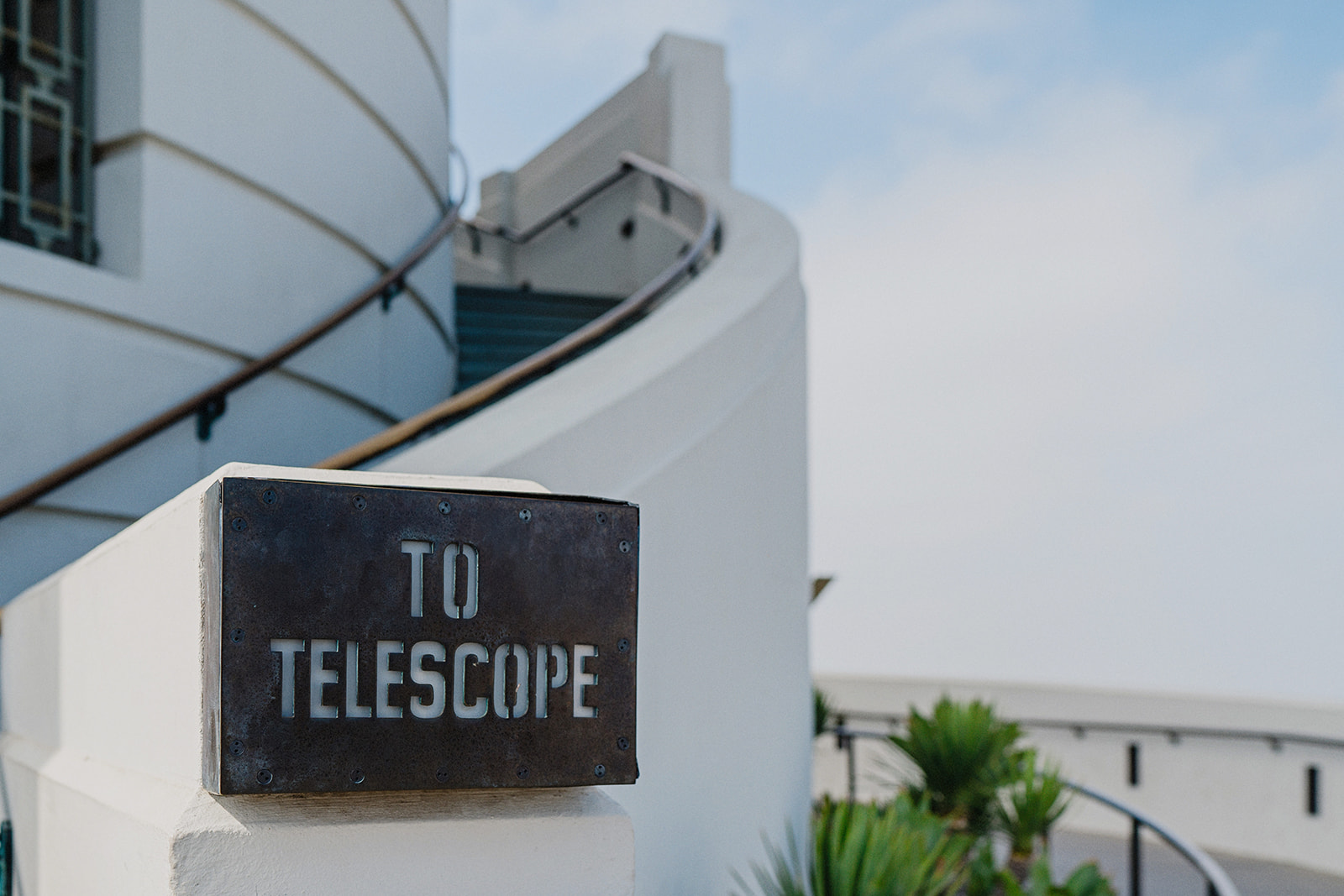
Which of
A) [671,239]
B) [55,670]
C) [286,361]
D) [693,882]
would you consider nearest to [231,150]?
[286,361]

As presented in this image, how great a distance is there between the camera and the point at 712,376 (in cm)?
348

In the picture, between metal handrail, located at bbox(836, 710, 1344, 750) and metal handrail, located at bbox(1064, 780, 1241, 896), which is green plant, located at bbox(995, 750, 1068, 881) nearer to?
metal handrail, located at bbox(1064, 780, 1241, 896)

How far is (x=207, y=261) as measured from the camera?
4582 mm

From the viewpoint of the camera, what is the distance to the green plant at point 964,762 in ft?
22.3

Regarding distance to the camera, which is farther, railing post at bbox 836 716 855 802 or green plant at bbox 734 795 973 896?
railing post at bbox 836 716 855 802

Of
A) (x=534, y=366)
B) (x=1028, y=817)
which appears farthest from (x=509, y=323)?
(x=534, y=366)

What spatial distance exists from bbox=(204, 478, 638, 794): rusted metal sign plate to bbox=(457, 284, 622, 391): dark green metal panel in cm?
557

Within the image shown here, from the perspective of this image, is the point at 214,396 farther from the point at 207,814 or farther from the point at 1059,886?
the point at 1059,886

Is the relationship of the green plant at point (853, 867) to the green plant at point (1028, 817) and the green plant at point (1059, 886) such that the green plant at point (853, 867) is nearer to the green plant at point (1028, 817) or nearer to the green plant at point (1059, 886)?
the green plant at point (1059, 886)

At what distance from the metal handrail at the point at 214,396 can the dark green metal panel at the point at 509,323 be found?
4.65 feet

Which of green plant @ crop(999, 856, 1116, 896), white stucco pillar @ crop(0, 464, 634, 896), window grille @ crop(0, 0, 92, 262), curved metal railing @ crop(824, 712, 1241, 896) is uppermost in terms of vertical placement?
window grille @ crop(0, 0, 92, 262)

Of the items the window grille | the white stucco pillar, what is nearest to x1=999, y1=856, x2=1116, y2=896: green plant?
the white stucco pillar

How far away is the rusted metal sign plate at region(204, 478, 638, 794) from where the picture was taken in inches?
58.3

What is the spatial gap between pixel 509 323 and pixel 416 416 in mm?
3090
